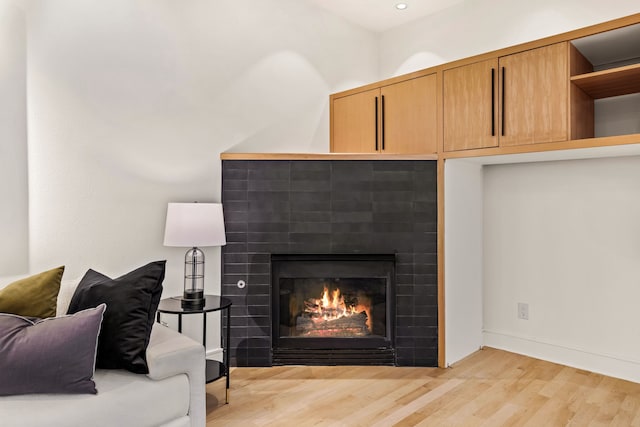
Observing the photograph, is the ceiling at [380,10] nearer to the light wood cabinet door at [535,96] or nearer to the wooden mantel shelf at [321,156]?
the light wood cabinet door at [535,96]

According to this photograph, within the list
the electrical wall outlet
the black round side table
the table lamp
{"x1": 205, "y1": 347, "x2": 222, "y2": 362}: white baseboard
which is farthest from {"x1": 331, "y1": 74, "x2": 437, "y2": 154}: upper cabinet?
{"x1": 205, "y1": 347, "x2": 222, "y2": 362}: white baseboard

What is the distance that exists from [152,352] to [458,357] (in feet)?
7.51

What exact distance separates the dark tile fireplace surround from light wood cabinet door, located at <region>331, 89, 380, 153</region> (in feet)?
1.99

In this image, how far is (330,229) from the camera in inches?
123

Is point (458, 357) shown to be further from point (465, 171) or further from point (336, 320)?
point (465, 171)

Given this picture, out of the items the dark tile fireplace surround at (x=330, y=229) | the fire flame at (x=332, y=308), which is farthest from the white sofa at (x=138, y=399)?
the fire flame at (x=332, y=308)

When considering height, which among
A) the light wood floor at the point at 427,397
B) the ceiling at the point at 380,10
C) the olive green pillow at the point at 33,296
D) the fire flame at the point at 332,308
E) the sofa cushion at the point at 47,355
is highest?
the ceiling at the point at 380,10

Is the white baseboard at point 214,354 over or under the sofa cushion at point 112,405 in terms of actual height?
under

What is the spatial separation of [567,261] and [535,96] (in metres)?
1.27

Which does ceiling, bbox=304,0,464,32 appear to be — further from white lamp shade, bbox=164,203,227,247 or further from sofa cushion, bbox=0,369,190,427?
sofa cushion, bbox=0,369,190,427

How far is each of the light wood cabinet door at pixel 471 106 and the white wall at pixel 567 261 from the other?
0.68 m

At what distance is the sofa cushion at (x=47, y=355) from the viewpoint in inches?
61.2

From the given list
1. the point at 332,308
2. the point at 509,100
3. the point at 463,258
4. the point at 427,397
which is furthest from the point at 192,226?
the point at 509,100

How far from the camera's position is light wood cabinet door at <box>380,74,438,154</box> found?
3.22m
